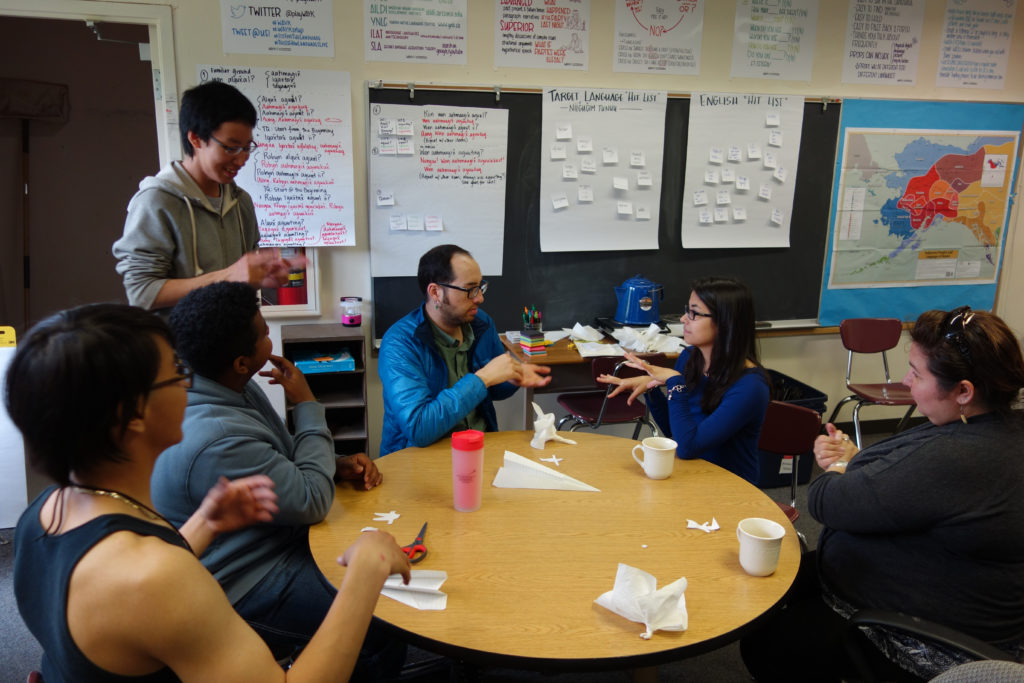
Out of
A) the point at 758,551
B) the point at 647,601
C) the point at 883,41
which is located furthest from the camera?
the point at 883,41

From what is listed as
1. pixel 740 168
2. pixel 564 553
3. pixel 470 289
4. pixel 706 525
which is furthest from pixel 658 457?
pixel 740 168

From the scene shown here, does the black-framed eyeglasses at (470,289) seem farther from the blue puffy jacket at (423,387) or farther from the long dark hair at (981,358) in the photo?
the long dark hair at (981,358)

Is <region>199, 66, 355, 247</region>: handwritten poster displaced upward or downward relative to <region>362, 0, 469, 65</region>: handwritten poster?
downward

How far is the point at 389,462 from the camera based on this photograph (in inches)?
80.0

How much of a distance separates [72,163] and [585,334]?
3.83 metres

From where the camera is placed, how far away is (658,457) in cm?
191

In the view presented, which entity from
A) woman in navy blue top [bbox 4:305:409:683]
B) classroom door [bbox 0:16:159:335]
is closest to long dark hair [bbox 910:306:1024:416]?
woman in navy blue top [bbox 4:305:409:683]

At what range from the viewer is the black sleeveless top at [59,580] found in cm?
92

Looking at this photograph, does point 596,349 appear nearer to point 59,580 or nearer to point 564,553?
point 564,553

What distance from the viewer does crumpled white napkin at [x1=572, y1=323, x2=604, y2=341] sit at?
384 centimetres

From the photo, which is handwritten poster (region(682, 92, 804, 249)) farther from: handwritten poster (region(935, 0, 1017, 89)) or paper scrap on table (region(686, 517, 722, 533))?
paper scrap on table (region(686, 517, 722, 533))

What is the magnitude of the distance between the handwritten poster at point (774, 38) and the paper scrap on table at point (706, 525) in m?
3.15

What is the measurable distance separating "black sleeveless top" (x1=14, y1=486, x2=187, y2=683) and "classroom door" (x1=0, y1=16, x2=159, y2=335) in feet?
14.1

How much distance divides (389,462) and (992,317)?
154 cm
